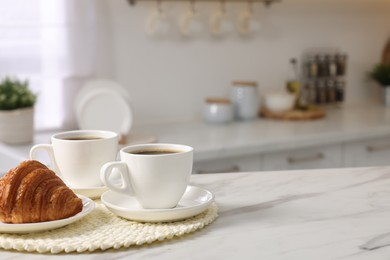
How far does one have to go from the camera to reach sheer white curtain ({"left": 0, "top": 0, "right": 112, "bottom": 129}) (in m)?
2.54

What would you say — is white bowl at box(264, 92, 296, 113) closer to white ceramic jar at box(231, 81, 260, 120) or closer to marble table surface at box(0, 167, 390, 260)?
white ceramic jar at box(231, 81, 260, 120)

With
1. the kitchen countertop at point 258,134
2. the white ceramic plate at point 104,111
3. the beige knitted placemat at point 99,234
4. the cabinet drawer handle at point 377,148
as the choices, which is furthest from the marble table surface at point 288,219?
the cabinet drawer handle at point 377,148

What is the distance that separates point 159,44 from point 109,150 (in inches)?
74.6

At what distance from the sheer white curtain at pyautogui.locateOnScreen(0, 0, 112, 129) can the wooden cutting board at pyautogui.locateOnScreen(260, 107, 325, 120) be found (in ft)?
2.90

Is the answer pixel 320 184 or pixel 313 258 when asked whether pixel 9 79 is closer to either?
pixel 320 184

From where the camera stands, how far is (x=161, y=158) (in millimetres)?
972

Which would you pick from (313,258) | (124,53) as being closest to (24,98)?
(124,53)

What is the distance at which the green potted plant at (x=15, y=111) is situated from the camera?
231 centimetres

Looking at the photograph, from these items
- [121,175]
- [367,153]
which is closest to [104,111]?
[367,153]

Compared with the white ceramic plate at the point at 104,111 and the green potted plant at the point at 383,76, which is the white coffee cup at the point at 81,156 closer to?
the white ceramic plate at the point at 104,111

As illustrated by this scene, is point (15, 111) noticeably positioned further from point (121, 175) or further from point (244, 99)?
point (121, 175)

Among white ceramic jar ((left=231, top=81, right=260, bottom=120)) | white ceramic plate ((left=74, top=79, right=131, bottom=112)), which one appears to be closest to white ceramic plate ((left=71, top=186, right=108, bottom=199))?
white ceramic plate ((left=74, top=79, right=131, bottom=112))

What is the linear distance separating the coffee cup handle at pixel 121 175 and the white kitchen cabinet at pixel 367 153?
1968 mm

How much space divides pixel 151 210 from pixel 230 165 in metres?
1.52
